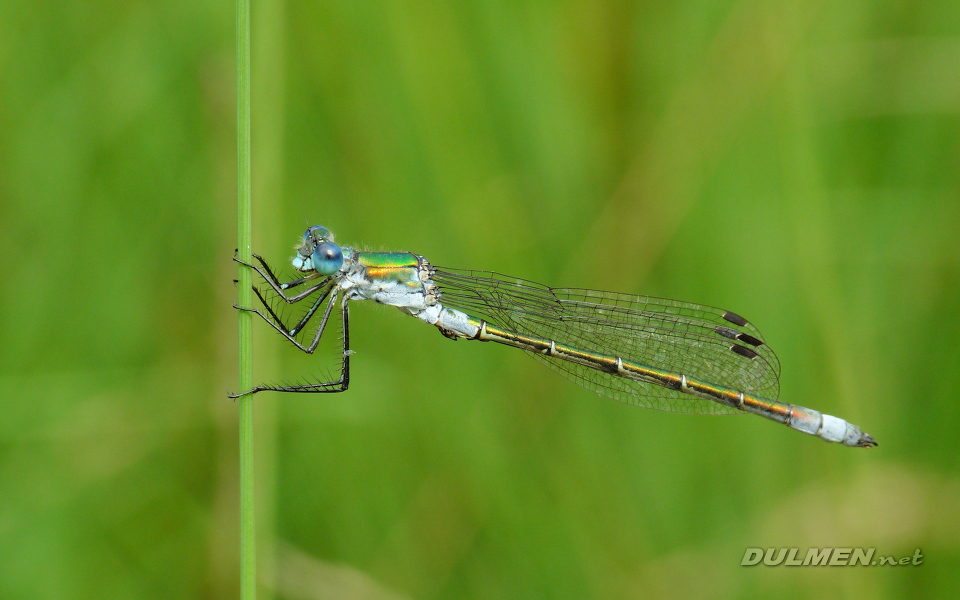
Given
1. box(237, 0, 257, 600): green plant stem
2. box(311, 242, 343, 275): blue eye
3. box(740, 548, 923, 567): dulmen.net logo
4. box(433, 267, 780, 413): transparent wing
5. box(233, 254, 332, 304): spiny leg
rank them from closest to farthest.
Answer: box(237, 0, 257, 600): green plant stem
box(233, 254, 332, 304): spiny leg
box(311, 242, 343, 275): blue eye
box(740, 548, 923, 567): dulmen.net logo
box(433, 267, 780, 413): transparent wing

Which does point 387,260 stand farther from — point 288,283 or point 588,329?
point 588,329

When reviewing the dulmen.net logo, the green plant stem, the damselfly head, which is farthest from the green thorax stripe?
the dulmen.net logo

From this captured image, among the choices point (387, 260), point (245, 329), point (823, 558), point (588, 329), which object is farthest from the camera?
point (588, 329)

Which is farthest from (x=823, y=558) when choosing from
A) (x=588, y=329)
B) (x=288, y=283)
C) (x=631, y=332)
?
(x=288, y=283)

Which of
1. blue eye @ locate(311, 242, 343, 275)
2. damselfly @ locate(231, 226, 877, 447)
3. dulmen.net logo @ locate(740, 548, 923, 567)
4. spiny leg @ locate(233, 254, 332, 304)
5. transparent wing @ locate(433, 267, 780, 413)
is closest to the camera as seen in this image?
spiny leg @ locate(233, 254, 332, 304)

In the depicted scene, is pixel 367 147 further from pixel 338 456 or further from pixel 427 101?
pixel 338 456

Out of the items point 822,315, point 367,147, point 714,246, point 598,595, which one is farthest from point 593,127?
point 598,595

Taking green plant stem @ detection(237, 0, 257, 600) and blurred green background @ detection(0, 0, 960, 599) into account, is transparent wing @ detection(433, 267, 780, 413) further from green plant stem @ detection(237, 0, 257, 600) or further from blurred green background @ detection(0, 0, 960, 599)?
green plant stem @ detection(237, 0, 257, 600)
